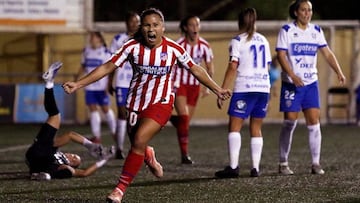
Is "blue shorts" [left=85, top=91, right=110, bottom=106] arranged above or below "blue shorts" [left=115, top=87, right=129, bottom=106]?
below

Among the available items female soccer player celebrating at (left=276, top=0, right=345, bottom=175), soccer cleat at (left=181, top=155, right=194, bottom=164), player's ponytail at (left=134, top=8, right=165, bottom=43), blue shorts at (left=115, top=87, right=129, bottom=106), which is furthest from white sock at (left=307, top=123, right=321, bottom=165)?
blue shorts at (left=115, top=87, right=129, bottom=106)

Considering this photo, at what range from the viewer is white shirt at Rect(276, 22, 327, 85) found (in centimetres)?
1090

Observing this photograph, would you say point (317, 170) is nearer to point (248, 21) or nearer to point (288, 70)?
point (288, 70)

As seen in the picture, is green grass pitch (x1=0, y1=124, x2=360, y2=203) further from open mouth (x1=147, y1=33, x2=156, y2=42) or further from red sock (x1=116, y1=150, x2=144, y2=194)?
open mouth (x1=147, y1=33, x2=156, y2=42)

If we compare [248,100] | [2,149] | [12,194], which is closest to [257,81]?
[248,100]

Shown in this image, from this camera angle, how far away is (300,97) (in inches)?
432

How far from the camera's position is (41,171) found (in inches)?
416

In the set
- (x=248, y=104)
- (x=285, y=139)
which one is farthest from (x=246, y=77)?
(x=285, y=139)

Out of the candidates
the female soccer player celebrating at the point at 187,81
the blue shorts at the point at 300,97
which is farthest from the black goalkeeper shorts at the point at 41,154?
the blue shorts at the point at 300,97

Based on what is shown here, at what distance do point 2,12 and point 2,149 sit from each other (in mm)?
7866

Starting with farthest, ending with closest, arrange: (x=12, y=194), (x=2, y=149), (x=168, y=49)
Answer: (x=2, y=149) → (x=12, y=194) → (x=168, y=49)

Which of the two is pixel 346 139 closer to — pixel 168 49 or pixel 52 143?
pixel 52 143

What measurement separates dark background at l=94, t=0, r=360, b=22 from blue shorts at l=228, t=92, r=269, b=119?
2136 centimetres

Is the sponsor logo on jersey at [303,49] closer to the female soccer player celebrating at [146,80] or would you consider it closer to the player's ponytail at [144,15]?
the female soccer player celebrating at [146,80]
